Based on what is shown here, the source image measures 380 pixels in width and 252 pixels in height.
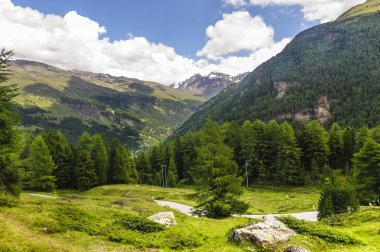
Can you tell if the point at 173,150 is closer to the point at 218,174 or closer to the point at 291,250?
the point at 218,174

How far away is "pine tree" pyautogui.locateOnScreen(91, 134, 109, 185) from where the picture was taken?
98.4m

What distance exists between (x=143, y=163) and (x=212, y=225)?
9258 centimetres

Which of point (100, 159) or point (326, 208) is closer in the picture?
point (326, 208)

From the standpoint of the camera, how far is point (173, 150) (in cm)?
12281

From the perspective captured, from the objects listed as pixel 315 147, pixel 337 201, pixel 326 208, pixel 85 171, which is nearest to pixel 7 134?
pixel 326 208

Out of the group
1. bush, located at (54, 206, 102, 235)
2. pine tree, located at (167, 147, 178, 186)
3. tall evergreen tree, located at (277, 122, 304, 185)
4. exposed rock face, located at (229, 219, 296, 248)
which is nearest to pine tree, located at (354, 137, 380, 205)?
tall evergreen tree, located at (277, 122, 304, 185)

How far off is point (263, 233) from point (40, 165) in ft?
245

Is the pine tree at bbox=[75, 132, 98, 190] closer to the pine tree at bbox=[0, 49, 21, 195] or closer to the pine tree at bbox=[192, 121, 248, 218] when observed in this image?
the pine tree at bbox=[0, 49, 21, 195]

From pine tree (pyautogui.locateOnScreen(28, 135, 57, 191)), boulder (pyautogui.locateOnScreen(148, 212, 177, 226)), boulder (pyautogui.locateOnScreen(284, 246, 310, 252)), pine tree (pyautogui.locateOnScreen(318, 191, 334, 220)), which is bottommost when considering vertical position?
pine tree (pyautogui.locateOnScreen(318, 191, 334, 220))

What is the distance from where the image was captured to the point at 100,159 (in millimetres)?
98375

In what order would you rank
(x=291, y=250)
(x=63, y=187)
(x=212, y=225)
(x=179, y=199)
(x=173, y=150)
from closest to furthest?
1. (x=291, y=250)
2. (x=212, y=225)
3. (x=179, y=199)
4. (x=63, y=187)
5. (x=173, y=150)

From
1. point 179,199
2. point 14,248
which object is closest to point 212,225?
point 14,248

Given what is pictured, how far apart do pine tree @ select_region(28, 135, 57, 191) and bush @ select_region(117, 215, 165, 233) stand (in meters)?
63.4

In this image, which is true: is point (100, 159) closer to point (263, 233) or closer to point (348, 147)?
point (348, 147)
